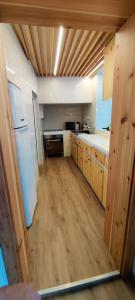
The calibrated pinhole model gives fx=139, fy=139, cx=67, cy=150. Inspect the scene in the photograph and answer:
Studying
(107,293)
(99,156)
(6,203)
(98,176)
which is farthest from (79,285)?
(99,156)

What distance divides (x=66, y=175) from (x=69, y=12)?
2821 millimetres

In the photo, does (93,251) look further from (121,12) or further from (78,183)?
(121,12)

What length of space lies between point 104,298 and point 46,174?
2450 millimetres

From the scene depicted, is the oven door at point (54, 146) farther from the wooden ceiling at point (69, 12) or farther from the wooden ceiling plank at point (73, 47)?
the wooden ceiling at point (69, 12)

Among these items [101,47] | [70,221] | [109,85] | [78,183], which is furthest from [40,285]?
[101,47]

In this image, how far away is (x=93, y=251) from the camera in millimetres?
1469

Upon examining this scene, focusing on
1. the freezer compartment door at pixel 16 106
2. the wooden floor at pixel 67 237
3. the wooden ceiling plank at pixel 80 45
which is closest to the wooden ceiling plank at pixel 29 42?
the wooden ceiling plank at pixel 80 45

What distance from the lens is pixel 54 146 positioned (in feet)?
14.3

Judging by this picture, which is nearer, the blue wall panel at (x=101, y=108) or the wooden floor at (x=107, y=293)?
the wooden floor at (x=107, y=293)

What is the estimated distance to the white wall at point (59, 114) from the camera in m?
4.72

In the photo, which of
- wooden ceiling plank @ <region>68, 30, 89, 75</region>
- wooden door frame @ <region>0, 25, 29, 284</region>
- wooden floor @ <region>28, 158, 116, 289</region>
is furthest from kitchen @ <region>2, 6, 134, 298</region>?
wooden door frame @ <region>0, 25, 29, 284</region>

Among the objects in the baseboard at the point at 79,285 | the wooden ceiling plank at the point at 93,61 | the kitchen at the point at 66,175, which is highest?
A: the wooden ceiling plank at the point at 93,61

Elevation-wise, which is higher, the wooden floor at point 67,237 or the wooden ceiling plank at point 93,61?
the wooden ceiling plank at point 93,61

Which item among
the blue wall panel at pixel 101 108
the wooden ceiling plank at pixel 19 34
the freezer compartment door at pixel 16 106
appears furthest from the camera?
the blue wall panel at pixel 101 108
